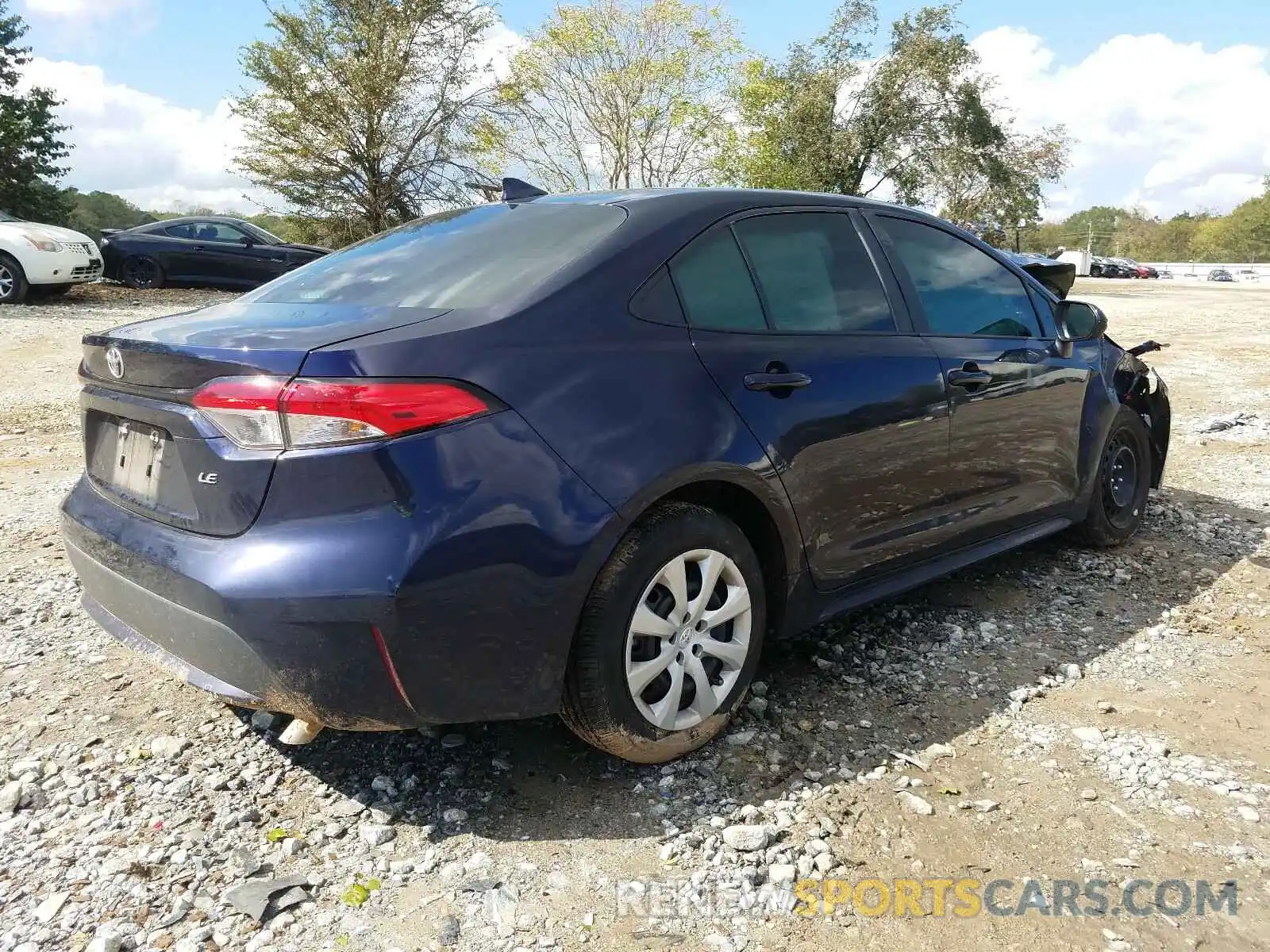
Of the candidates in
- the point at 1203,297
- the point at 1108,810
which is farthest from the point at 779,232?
the point at 1203,297

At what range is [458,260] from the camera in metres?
2.76

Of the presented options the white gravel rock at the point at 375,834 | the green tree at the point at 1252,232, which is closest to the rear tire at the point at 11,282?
the white gravel rock at the point at 375,834

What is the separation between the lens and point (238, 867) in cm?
229

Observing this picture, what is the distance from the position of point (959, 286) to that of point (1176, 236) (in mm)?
112900

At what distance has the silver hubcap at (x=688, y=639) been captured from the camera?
252 centimetres

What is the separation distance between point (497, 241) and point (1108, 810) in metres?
2.33

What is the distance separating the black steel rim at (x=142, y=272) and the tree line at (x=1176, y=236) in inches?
2582

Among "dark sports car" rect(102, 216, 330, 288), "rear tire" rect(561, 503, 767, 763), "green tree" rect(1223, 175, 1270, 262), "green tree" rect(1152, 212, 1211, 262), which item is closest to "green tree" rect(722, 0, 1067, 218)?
"dark sports car" rect(102, 216, 330, 288)

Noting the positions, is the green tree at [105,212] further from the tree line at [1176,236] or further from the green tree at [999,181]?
the tree line at [1176,236]

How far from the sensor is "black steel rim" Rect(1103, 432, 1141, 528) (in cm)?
450

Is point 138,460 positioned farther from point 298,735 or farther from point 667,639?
point 667,639

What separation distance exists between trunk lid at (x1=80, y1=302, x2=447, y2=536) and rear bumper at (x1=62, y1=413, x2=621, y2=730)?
0.25 ft

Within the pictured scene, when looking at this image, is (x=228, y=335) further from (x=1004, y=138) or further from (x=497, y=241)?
(x=1004, y=138)

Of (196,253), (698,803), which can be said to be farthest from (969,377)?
(196,253)
